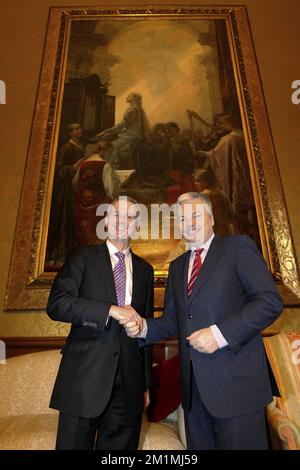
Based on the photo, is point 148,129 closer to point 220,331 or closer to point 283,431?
point 220,331

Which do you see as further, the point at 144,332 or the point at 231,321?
the point at 144,332

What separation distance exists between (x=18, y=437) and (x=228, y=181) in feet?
11.3

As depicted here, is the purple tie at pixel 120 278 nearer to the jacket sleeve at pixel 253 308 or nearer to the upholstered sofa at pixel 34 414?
the jacket sleeve at pixel 253 308

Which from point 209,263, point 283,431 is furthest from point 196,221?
point 283,431

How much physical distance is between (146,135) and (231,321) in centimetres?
359

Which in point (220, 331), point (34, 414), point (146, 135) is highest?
point (146, 135)

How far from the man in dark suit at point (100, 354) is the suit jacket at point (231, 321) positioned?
0.24 meters

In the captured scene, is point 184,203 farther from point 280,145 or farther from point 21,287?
point 280,145

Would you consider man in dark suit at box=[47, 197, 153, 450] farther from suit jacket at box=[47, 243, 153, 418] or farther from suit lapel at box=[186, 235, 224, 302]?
suit lapel at box=[186, 235, 224, 302]

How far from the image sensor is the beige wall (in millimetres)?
4004

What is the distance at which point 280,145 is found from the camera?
4609 millimetres

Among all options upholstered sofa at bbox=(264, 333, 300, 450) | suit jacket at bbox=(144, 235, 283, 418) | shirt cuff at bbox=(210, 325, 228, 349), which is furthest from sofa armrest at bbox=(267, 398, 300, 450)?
shirt cuff at bbox=(210, 325, 228, 349)

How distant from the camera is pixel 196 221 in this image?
75.1 inches

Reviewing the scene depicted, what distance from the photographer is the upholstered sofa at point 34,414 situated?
2328 millimetres
